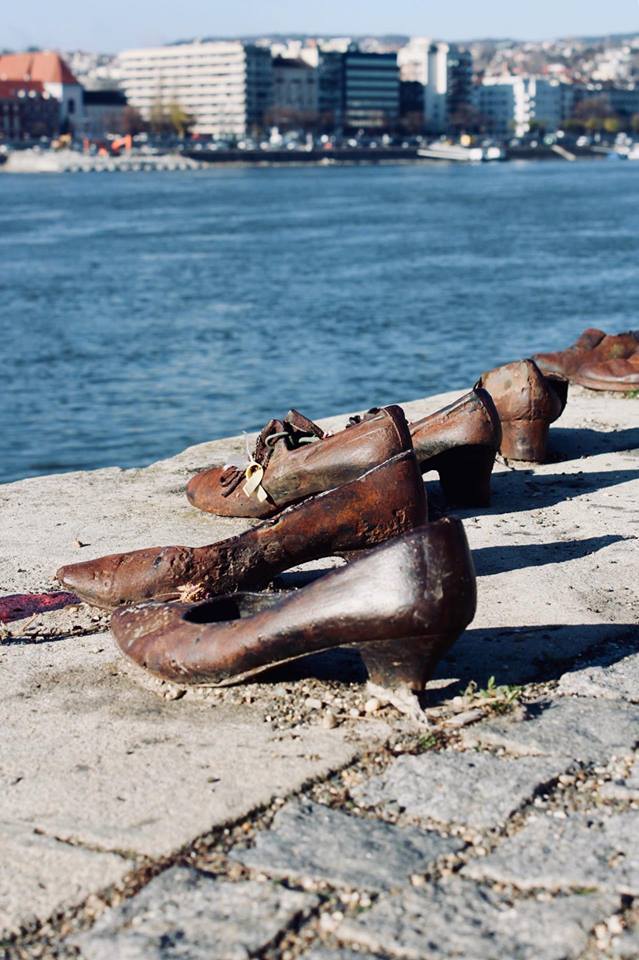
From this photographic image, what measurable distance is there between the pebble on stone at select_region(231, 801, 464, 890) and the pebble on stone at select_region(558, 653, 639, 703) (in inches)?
36.4

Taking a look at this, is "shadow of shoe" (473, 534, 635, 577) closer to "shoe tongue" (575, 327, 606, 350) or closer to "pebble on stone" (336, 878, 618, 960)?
"pebble on stone" (336, 878, 618, 960)

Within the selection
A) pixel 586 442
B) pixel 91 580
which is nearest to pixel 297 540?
pixel 91 580

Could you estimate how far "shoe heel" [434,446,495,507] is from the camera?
5805 millimetres

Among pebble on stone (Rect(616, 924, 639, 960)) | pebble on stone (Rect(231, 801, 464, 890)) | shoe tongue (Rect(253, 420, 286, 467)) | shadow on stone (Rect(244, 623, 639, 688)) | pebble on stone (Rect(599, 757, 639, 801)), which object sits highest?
shoe tongue (Rect(253, 420, 286, 467))

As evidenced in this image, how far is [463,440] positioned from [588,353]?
11.4 feet

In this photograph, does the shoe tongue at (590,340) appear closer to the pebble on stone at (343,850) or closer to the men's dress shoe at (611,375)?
the men's dress shoe at (611,375)

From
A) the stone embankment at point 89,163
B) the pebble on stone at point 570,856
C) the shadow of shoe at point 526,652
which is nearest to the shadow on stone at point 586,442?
the shadow of shoe at point 526,652

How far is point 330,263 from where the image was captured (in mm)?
33344

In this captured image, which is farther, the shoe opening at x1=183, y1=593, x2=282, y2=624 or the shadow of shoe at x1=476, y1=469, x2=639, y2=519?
the shadow of shoe at x1=476, y1=469, x2=639, y2=519

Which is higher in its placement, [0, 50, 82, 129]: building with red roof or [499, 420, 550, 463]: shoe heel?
[0, 50, 82, 129]: building with red roof

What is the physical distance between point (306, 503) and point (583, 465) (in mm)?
2667

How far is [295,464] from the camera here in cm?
549

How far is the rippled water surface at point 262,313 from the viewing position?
1585 cm

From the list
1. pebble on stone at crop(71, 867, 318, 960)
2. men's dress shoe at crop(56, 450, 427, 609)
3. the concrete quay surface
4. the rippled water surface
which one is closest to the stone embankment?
the rippled water surface
